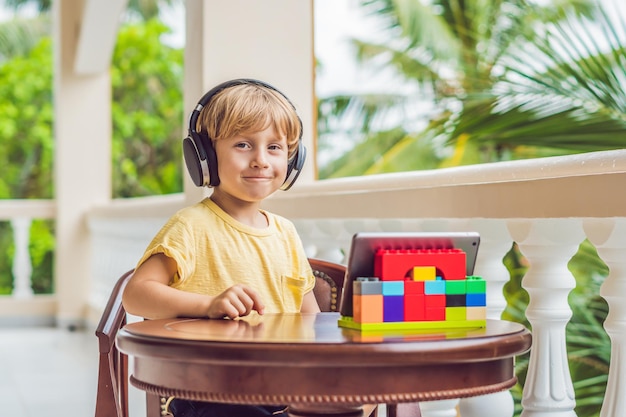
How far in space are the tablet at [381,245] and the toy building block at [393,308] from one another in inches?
1.8

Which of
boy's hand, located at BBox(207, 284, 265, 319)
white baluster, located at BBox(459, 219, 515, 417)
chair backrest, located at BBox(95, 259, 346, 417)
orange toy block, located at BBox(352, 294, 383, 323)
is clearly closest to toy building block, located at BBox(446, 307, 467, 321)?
orange toy block, located at BBox(352, 294, 383, 323)

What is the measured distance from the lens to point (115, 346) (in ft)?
5.67

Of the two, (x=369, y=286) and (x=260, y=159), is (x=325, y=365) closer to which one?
(x=369, y=286)

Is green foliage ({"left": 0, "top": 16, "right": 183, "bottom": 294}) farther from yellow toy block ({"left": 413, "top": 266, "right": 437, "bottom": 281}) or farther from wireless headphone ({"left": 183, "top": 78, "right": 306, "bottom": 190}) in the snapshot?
yellow toy block ({"left": 413, "top": 266, "right": 437, "bottom": 281})

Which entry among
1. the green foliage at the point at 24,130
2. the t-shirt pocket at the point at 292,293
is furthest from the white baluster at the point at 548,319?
the green foliage at the point at 24,130

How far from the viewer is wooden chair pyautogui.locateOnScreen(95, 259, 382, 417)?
63.3 inches

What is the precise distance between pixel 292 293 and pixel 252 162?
0.85 feet

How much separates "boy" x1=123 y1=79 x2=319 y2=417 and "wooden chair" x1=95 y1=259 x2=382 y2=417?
0.12 metres

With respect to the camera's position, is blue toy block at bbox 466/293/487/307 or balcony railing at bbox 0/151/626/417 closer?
blue toy block at bbox 466/293/487/307

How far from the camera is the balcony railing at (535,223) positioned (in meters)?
1.55

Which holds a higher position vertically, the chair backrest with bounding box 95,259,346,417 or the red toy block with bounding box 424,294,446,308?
the red toy block with bounding box 424,294,446,308

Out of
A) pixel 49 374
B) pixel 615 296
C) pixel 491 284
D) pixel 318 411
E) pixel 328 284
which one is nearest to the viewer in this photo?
pixel 318 411

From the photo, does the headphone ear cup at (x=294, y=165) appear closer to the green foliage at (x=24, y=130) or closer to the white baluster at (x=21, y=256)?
the white baluster at (x=21, y=256)

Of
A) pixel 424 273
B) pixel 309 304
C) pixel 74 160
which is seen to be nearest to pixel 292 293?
pixel 309 304
